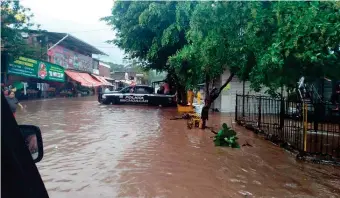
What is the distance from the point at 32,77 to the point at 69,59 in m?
10.3

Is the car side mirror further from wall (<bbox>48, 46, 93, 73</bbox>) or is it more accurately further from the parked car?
wall (<bbox>48, 46, 93, 73</bbox>)

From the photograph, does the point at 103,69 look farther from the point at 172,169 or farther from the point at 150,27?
the point at 172,169

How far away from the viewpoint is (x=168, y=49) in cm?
1762

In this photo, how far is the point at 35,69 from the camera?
22562 millimetres

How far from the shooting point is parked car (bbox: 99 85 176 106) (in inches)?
804

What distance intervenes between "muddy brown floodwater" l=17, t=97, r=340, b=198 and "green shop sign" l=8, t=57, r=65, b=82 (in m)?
13.7

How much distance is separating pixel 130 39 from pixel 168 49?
2.52 meters

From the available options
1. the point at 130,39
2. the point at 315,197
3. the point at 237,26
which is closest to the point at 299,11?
the point at 237,26

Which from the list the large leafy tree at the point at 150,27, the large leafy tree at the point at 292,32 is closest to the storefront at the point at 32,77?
the large leafy tree at the point at 150,27

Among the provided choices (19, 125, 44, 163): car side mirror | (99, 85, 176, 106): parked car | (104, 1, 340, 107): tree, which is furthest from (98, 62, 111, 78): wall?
(19, 125, 44, 163): car side mirror

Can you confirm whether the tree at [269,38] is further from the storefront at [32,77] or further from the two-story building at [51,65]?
the two-story building at [51,65]

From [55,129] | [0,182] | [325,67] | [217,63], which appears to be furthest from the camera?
[55,129]

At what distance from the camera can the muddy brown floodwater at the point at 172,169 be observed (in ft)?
14.3

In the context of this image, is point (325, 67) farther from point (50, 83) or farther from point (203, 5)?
point (50, 83)
